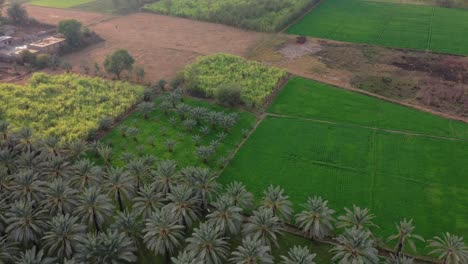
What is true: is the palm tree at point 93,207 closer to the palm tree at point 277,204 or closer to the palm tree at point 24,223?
the palm tree at point 24,223

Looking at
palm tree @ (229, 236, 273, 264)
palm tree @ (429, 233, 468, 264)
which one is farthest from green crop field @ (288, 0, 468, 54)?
palm tree @ (229, 236, 273, 264)

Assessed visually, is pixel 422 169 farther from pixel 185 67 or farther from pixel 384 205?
pixel 185 67

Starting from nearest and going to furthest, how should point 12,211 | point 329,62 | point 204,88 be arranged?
point 12,211 < point 204,88 < point 329,62

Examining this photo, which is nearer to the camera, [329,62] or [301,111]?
[301,111]

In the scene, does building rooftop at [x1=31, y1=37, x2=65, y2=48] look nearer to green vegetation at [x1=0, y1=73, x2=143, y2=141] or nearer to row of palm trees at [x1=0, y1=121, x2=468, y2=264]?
green vegetation at [x1=0, y1=73, x2=143, y2=141]

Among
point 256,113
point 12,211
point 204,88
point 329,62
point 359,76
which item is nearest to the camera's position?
point 12,211

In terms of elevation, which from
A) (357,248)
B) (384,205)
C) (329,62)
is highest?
(329,62)

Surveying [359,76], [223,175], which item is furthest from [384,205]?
[359,76]
